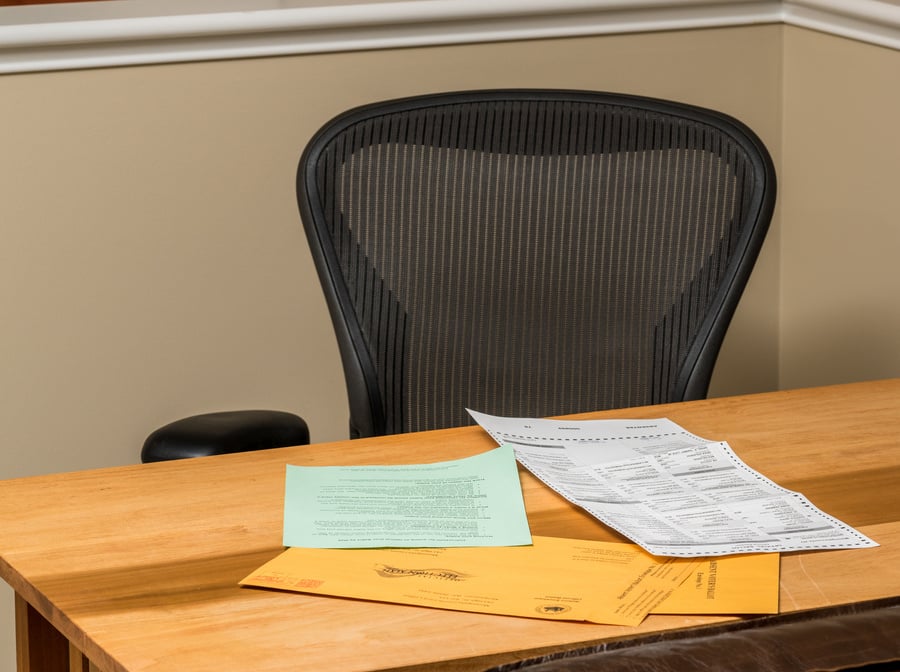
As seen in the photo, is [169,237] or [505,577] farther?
[169,237]

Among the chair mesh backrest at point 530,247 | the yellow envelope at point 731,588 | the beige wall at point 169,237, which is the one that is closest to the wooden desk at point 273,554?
the yellow envelope at point 731,588

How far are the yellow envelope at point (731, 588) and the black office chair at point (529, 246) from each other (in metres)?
0.61

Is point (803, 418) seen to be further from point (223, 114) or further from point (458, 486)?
point (223, 114)

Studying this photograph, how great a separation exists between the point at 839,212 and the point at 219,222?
95 cm

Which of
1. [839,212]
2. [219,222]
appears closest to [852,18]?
[839,212]

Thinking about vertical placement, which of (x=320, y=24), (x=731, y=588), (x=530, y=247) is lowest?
(x=731, y=588)

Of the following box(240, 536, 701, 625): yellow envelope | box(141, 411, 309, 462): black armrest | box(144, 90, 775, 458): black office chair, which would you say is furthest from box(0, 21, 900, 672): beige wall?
box(240, 536, 701, 625): yellow envelope

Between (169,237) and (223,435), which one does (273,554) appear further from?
(169,237)

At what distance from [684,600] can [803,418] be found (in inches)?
16.3

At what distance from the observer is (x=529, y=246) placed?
141cm

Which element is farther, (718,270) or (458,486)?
(718,270)

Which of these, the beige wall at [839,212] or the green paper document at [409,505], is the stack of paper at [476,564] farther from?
the beige wall at [839,212]

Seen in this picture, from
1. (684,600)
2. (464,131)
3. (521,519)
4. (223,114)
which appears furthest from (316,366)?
(684,600)

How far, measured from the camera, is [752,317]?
6.93 ft
